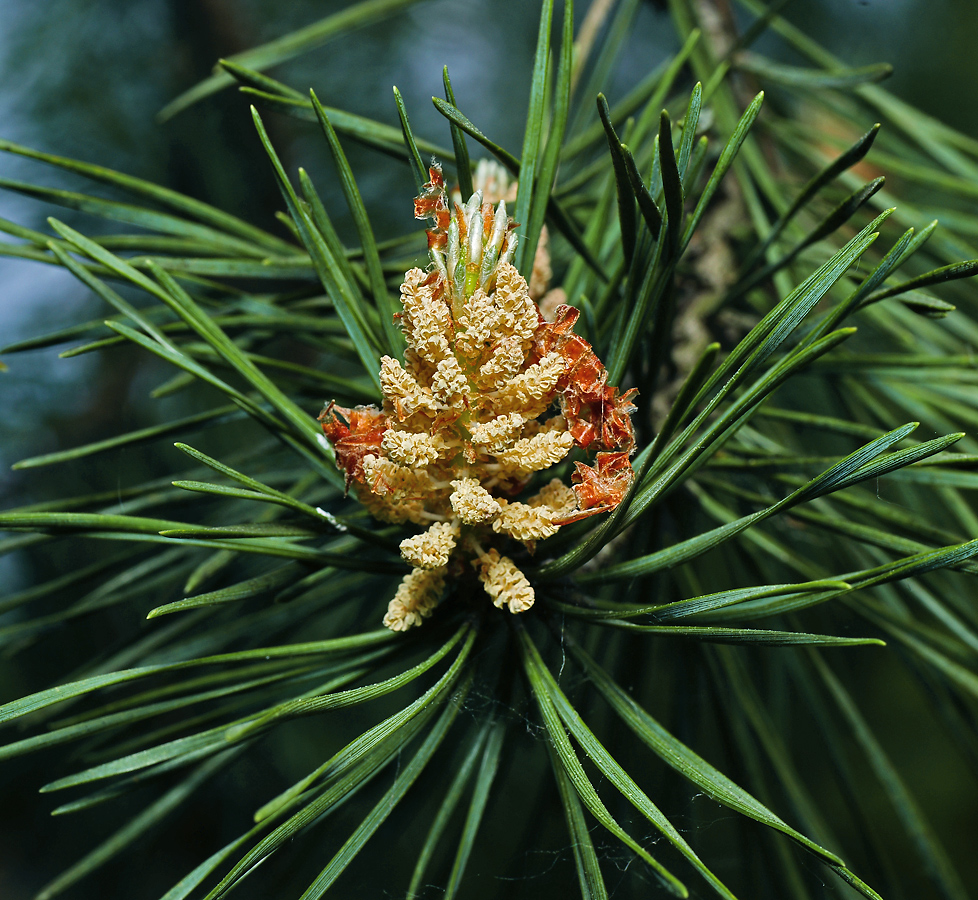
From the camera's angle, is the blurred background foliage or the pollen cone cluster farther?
the blurred background foliage

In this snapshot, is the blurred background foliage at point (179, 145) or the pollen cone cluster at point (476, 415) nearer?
the pollen cone cluster at point (476, 415)

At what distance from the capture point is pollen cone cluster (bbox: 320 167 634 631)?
1.24 feet

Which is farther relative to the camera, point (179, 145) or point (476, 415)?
point (179, 145)

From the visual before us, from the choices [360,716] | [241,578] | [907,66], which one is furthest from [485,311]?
[907,66]

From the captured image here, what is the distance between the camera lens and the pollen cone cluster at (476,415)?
38cm

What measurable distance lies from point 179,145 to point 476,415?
35.5 inches

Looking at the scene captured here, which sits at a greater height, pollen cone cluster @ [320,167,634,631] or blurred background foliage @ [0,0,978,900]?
blurred background foliage @ [0,0,978,900]

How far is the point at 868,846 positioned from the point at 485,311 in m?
0.56

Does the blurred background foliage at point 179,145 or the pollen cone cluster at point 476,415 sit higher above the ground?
the blurred background foliage at point 179,145

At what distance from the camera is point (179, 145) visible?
1061 millimetres

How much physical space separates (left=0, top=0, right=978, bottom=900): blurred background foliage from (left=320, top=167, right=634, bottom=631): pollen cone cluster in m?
0.61

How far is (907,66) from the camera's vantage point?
121 cm

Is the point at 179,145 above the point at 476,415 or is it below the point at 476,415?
above

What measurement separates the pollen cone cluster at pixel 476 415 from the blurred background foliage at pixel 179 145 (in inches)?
24.1
